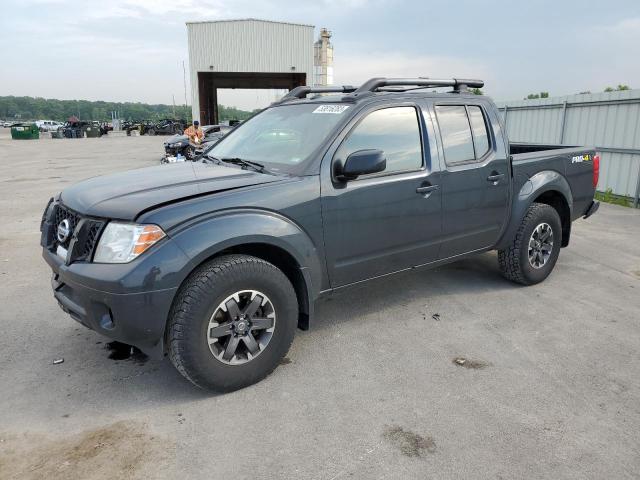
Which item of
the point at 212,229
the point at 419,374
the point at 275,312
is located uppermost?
the point at 212,229

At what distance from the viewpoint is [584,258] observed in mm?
6066

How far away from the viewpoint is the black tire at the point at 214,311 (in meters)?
2.82

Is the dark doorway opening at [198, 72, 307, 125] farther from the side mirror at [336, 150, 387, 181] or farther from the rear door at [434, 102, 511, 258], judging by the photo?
the side mirror at [336, 150, 387, 181]

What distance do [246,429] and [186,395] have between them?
552 millimetres

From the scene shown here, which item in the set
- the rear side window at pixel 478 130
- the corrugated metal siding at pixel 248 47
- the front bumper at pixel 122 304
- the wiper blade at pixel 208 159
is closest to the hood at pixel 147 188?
the wiper blade at pixel 208 159

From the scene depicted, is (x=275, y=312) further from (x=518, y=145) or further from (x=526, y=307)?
(x=518, y=145)

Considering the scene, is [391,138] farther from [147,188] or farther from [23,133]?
[23,133]

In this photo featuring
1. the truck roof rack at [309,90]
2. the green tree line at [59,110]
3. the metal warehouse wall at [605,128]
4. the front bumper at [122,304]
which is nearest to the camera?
the front bumper at [122,304]

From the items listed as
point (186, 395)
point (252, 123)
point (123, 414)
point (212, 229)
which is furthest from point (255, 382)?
point (252, 123)

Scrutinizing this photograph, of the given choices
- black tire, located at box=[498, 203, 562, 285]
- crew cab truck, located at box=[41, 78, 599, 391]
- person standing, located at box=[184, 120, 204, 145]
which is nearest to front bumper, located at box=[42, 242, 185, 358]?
crew cab truck, located at box=[41, 78, 599, 391]

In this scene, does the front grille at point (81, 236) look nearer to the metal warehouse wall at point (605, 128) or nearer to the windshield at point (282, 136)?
the windshield at point (282, 136)

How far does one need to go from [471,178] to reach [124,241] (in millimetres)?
2791

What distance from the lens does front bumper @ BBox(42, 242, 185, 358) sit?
265 cm

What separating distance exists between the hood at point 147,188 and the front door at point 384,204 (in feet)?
1.70
